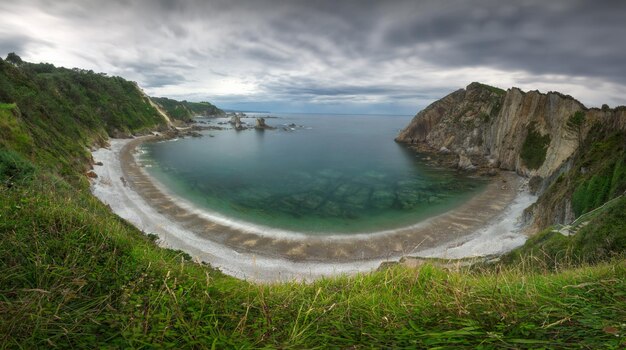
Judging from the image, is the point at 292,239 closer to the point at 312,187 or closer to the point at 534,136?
the point at 312,187

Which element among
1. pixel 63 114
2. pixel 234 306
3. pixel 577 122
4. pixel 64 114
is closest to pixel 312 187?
pixel 577 122

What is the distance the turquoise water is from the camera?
120 feet

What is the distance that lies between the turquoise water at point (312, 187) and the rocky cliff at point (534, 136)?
12.0 metres

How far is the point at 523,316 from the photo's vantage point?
285 cm

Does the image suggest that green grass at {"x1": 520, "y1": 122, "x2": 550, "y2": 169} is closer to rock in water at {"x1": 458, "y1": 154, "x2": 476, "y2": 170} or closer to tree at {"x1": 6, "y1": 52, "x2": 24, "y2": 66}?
rock in water at {"x1": 458, "y1": 154, "x2": 476, "y2": 170}

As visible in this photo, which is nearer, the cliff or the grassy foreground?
the grassy foreground

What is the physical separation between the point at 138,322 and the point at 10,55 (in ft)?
464

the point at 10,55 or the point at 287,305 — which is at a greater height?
the point at 10,55

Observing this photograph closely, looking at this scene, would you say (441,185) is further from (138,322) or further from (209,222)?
(138,322)

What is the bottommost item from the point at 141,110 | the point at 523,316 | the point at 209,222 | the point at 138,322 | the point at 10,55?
the point at 209,222

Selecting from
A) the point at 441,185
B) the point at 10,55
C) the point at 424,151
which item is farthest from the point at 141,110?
the point at 441,185

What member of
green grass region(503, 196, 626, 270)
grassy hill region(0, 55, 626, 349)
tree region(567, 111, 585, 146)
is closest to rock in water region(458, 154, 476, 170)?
tree region(567, 111, 585, 146)

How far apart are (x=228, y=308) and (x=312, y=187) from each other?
163 feet

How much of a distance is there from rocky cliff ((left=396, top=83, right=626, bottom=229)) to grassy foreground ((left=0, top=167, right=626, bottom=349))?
81.1 ft
